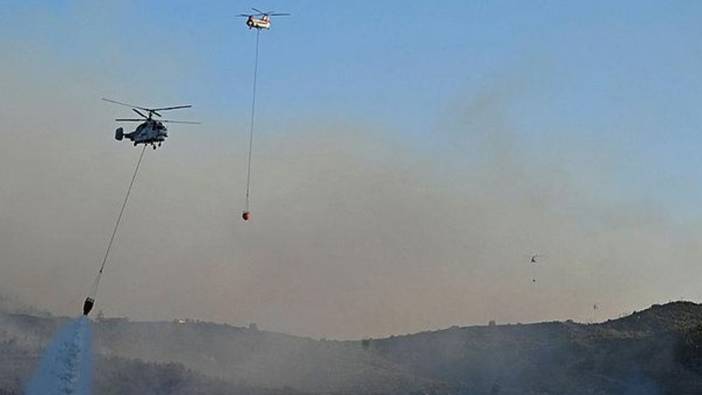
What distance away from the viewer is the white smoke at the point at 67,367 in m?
63.4

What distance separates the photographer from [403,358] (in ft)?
282

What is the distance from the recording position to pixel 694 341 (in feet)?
246

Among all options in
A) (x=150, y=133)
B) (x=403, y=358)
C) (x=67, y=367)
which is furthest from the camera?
(x=403, y=358)

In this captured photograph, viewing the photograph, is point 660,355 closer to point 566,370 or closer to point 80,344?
point 566,370

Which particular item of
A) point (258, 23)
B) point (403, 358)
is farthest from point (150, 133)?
point (403, 358)

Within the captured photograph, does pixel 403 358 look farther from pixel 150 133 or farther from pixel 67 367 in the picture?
pixel 150 133

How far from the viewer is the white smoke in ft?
208

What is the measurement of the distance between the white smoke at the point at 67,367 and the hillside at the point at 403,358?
2.16 m

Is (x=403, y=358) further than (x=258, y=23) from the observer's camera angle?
Yes

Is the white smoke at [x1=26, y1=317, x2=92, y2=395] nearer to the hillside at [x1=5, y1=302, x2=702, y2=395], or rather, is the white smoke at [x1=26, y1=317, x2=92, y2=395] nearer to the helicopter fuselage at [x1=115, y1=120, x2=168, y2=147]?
the hillside at [x1=5, y1=302, x2=702, y2=395]

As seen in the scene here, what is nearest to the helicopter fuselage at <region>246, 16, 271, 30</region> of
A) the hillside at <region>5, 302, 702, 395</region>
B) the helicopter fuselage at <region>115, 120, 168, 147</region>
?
the helicopter fuselage at <region>115, 120, 168, 147</region>

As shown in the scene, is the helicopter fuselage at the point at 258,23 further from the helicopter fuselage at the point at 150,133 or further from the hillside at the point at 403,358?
the hillside at the point at 403,358

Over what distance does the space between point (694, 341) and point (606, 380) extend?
8.24 m

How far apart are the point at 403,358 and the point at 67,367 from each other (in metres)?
31.0
